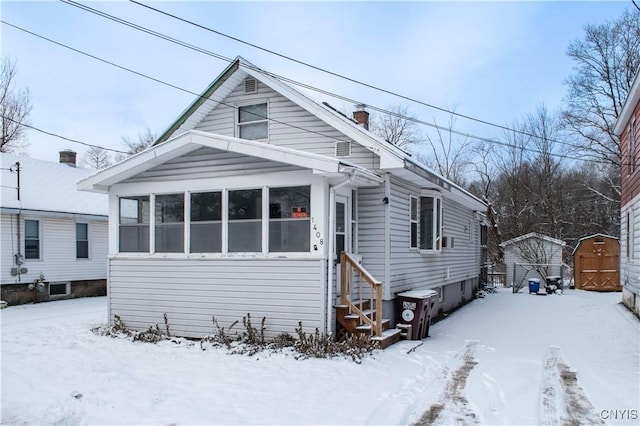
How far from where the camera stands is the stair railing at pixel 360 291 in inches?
321

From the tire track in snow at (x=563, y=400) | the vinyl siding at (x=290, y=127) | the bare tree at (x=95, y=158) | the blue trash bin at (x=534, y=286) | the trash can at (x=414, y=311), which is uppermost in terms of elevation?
the bare tree at (x=95, y=158)

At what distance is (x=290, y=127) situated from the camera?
1045cm

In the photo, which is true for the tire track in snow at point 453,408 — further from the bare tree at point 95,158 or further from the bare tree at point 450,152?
the bare tree at point 95,158

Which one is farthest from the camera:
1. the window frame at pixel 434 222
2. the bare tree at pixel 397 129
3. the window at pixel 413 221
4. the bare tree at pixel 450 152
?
the bare tree at pixel 450 152

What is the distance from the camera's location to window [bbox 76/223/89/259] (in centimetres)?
1705

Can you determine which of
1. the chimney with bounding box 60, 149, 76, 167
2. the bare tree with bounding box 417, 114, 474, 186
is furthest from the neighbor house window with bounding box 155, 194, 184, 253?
the bare tree with bounding box 417, 114, 474, 186

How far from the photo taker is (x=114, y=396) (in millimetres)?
5617

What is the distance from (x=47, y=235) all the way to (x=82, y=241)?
57.4 inches

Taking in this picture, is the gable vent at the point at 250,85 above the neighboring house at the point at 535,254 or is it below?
above

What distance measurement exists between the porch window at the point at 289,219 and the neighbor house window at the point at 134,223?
9.66ft

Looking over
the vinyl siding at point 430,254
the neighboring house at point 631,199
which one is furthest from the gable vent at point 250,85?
the neighboring house at point 631,199

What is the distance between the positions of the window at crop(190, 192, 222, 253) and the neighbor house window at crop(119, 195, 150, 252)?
47.3 inches

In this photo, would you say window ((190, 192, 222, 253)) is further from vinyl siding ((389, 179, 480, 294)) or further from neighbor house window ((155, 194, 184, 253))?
vinyl siding ((389, 179, 480, 294))

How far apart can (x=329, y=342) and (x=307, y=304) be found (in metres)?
0.75
